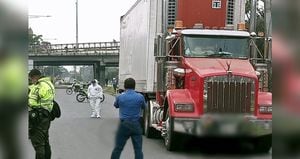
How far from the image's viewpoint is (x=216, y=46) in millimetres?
10805

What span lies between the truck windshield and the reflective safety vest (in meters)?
4.47

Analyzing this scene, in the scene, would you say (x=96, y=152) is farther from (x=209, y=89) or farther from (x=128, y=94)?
(x=128, y=94)

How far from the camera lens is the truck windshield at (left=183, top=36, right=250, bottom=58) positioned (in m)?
10.7

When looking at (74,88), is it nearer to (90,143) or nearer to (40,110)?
(90,143)

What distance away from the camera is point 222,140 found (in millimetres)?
3234

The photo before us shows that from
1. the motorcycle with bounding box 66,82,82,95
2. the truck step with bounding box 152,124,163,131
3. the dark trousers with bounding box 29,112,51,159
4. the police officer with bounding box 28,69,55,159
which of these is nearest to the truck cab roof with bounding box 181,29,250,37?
the truck step with bounding box 152,124,163,131

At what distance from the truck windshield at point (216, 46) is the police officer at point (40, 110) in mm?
4480

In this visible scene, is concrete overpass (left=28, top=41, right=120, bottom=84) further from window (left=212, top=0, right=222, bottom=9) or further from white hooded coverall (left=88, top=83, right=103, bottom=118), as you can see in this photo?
window (left=212, top=0, right=222, bottom=9)

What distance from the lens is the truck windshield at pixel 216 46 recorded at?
10.7 meters

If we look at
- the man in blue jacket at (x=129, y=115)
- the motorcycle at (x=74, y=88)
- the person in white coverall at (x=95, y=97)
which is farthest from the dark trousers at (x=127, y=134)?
the motorcycle at (x=74, y=88)

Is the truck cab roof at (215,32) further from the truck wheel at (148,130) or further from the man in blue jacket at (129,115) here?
the man in blue jacket at (129,115)

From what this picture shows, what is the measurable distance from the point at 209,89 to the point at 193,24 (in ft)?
8.32

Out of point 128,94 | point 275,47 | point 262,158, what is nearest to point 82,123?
point 128,94

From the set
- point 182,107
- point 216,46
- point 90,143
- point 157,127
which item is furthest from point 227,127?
point 90,143
